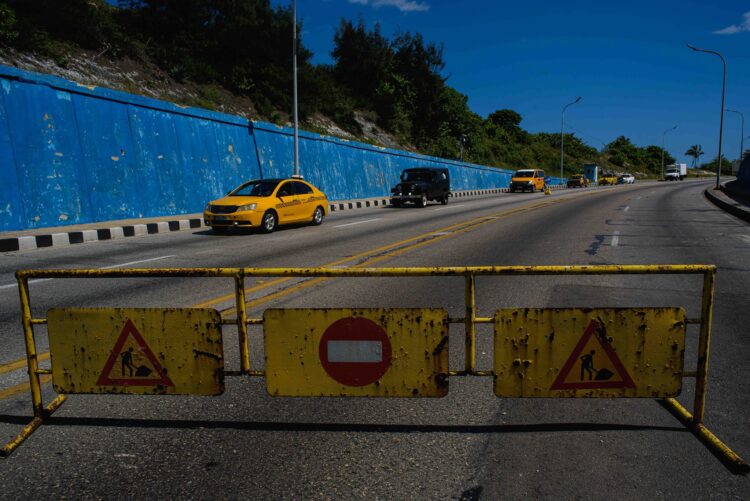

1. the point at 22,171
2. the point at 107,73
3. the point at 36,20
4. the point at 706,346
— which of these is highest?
the point at 36,20

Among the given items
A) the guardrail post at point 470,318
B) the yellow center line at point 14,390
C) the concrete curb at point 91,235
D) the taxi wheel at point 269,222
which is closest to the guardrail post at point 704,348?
the guardrail post at point 470,318

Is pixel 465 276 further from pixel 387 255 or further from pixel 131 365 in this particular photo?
pixel 387 255

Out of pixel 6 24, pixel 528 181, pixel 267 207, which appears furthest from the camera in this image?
pixel 528 181

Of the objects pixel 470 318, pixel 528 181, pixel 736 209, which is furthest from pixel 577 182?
pixel 470 318

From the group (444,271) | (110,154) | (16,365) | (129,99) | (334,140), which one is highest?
(129,99)

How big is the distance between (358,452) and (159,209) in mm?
17073

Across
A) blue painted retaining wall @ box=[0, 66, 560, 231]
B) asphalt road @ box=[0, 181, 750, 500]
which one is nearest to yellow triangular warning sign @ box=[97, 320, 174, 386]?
asphalt road @ box=[0, 181, 750, 500]

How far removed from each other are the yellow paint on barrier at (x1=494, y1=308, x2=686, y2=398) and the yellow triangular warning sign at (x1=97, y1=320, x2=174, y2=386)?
2155mm

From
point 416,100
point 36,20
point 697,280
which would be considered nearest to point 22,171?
point 36,20

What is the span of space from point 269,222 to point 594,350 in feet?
39.0

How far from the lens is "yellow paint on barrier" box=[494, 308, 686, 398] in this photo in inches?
131

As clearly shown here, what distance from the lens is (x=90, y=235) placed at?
1316cm

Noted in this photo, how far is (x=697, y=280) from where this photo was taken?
7.72 m

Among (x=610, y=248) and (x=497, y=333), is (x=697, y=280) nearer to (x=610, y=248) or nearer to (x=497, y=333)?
(x=610, y=248)
